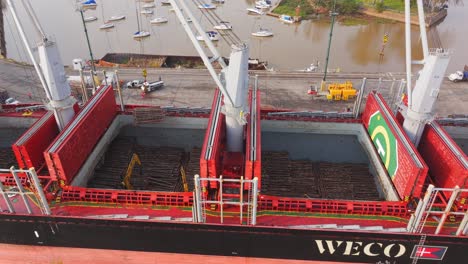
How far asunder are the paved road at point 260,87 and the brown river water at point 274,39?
368 inches

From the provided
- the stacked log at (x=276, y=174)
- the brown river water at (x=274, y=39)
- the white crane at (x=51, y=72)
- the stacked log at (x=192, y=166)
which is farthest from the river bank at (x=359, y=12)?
the white crane at (x=51, y=72)

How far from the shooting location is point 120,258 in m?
17.1

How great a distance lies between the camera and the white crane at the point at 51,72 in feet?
55.3

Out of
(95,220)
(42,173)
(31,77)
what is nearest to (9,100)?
(31,77)

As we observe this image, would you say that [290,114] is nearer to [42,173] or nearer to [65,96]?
[65,96]

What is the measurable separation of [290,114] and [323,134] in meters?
2.69

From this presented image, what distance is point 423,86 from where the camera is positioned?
16.6m

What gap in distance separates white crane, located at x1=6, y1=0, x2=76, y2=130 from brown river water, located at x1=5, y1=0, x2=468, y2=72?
37.4 meters

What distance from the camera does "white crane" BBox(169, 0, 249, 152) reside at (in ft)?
53.7

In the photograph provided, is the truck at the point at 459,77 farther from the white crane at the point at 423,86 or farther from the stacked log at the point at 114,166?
the stacked log at the point at 114,166

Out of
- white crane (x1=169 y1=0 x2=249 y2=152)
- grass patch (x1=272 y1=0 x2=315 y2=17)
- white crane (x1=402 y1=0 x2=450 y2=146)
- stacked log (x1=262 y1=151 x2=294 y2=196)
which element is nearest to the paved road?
stacked log (x1=262 y1=151 x2=294 y2=196)

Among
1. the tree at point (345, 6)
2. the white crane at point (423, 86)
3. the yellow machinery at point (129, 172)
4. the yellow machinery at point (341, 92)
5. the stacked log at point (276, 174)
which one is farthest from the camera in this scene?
the tree at point (345, 6)

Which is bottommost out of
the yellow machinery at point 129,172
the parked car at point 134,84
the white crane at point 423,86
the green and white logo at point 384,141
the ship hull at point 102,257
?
the parked car at point 134,84

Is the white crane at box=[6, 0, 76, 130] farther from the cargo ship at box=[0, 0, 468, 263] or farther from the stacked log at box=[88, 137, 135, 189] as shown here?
the stacked log at box=[88, 137, 135, 189]
